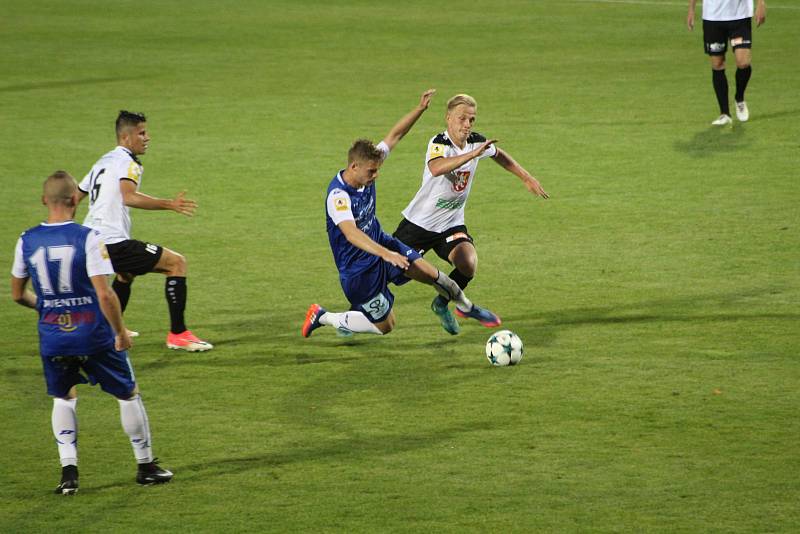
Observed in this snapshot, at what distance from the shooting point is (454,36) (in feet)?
89.8

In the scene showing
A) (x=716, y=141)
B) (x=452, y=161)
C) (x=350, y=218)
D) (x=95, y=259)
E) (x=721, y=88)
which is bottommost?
(x=716, y=141)

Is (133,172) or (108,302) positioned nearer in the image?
(108,302)

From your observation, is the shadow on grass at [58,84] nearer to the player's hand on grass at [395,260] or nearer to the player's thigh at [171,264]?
the player's thigh at [171,264]

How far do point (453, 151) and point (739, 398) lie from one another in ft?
10.6

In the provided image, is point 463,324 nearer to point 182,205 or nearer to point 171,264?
point 171,264

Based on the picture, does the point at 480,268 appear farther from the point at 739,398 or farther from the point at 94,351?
the point at 94,351

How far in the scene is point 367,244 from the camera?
8.88 meters

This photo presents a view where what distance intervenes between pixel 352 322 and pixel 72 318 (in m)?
3.15

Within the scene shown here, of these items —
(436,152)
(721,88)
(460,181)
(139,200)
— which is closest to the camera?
(139,200)

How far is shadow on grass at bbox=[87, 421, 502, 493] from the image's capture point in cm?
737

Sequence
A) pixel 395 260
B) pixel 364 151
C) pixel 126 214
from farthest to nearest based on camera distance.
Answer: pixel 126 214 → pixel 364 151 → pixel 395 260

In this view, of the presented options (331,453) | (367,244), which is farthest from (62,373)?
(367,244)

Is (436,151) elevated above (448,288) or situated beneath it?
elevated above

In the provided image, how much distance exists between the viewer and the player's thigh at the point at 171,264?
32.5 feet
